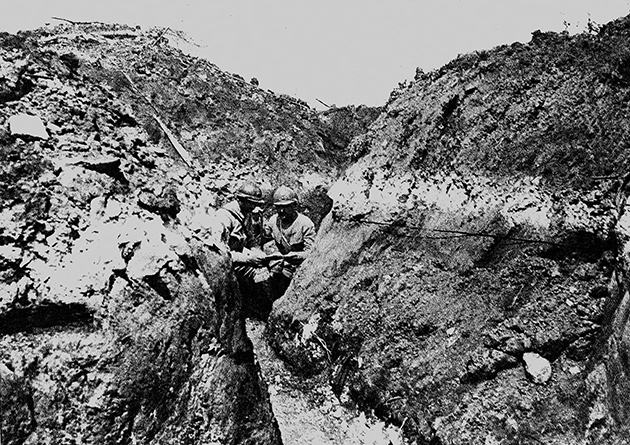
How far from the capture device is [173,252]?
4367 millimetres

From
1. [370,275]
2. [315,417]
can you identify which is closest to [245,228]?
[370,275]

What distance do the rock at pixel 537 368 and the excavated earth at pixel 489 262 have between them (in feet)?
0.04

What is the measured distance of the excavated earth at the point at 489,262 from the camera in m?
4.82

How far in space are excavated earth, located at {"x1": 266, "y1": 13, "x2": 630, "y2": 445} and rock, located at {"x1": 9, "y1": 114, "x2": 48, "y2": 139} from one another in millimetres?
3409

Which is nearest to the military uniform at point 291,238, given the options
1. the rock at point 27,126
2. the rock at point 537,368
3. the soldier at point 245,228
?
the soldier at point 245,228

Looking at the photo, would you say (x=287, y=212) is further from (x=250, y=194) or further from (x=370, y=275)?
(x=370, y=275)

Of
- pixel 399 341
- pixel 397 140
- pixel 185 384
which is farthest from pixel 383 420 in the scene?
pixel 397 140

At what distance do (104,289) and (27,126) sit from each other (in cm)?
135

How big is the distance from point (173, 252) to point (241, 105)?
998 centimetres

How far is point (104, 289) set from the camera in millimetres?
3969

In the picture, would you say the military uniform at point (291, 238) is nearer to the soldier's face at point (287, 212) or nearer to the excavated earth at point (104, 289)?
the soldier's face at point (287, 212)

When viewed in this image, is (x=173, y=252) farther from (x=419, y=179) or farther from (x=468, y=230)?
(x=419, y=179)

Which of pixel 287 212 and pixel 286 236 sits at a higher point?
pixel 287 212

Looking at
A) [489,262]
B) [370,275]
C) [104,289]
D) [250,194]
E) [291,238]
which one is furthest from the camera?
[291,238]
